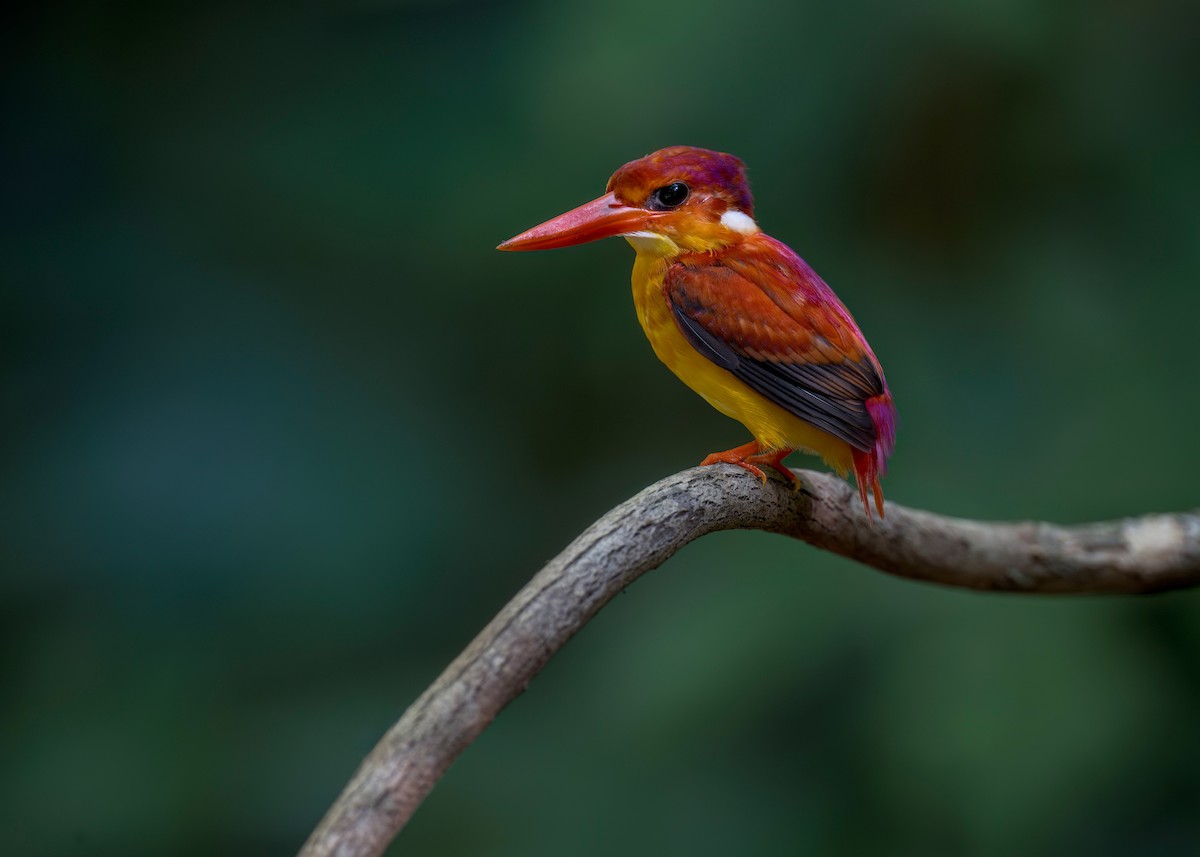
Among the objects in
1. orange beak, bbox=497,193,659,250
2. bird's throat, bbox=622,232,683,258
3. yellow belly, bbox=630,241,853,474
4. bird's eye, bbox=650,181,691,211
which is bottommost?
yellow belly, bbox=630,241,853,474

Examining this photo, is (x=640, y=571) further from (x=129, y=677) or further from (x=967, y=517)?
(x=129, y=677)

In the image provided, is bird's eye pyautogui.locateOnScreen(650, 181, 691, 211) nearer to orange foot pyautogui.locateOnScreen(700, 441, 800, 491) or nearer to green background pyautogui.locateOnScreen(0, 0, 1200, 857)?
orange foot pyautogui.locateOnScreen(700, 441, 800, 491)

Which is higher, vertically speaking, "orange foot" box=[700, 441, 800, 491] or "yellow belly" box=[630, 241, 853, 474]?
"yellow belly" box=[630, 241, 853, 474]

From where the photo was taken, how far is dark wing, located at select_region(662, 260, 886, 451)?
53.4 inches

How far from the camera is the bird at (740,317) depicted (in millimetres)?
1366

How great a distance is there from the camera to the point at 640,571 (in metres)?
1.06

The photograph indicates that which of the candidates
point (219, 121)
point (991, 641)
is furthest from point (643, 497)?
point (219, 121)

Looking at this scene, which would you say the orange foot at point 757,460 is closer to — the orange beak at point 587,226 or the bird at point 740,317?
the bird at point 740,317

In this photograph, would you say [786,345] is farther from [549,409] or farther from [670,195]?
[549,409]

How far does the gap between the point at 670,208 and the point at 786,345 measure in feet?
0.74

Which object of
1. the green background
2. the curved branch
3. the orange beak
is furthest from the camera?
the green background

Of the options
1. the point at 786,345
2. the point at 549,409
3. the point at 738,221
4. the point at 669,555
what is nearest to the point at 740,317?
the point at 786,345

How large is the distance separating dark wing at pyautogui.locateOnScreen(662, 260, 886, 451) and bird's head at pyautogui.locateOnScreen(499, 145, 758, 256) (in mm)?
67

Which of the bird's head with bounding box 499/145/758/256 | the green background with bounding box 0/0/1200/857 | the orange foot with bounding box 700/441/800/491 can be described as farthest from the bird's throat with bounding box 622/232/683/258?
the green background with bounding box 0/0/1200/857
